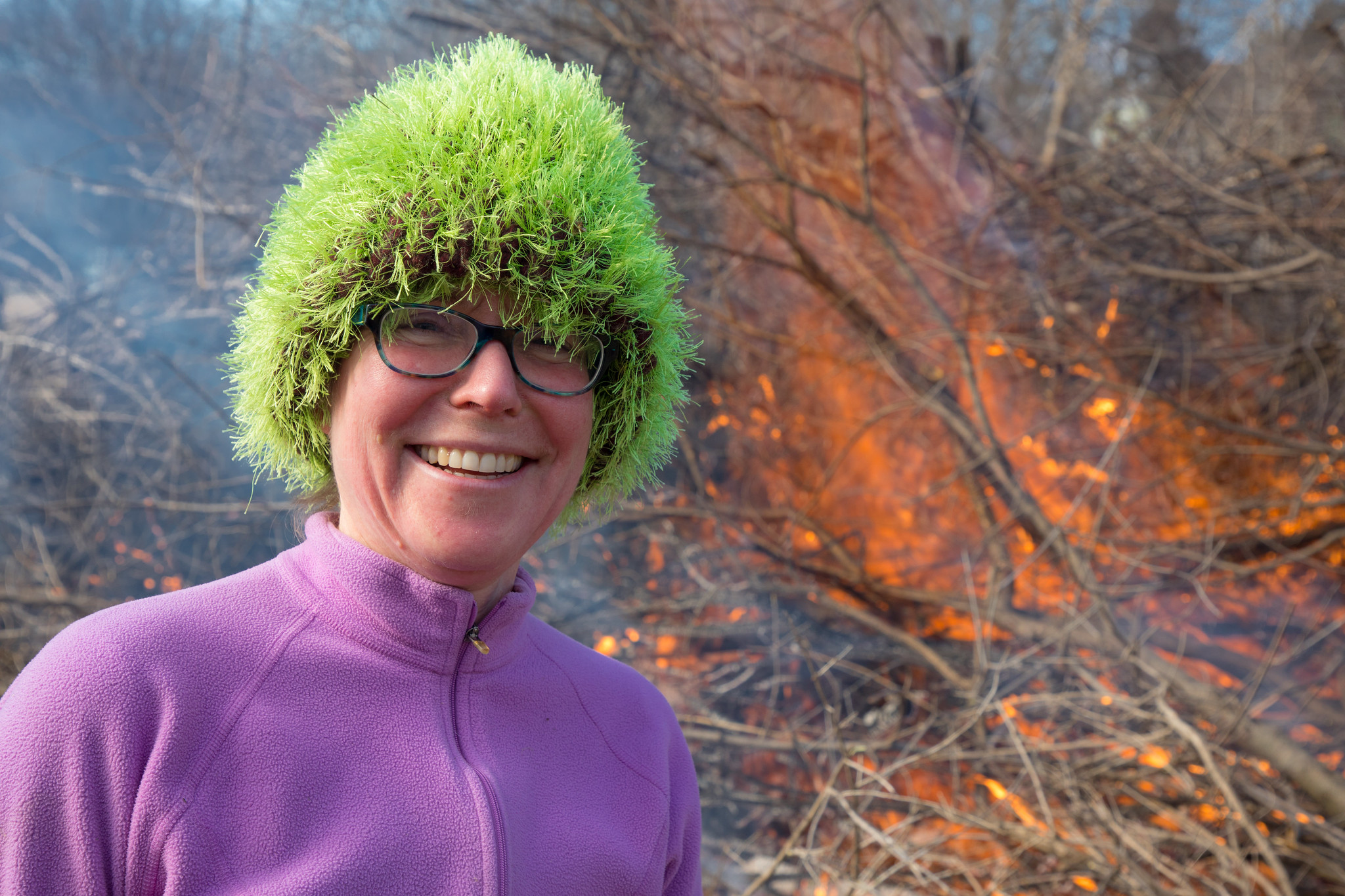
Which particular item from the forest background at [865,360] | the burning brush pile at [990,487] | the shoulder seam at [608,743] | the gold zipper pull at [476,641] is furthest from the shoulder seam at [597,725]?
the forest background at [865,360]

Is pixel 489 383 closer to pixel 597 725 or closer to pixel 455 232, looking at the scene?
pixel 455 232

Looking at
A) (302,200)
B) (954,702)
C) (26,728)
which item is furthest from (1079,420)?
Answer: (26,728)

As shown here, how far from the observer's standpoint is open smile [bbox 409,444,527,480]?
114 centimetres

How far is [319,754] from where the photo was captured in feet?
3.36

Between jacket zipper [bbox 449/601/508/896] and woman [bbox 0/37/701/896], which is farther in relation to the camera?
jacket zipper [bbox 449/601/508/896]

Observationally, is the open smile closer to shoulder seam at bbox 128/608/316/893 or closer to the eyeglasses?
the eyeglasses

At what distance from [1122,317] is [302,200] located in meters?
4.66

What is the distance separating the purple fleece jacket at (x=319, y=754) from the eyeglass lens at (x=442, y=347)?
246 millimetres

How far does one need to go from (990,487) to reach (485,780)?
3.68 m

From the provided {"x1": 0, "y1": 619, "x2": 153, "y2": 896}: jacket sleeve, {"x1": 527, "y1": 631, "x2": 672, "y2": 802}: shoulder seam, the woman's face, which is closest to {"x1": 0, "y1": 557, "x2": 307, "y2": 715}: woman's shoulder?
{"x1": 0, "y1": 619, "x2": 153, "y2": 896}: jacket sleeve

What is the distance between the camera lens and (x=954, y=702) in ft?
13.3

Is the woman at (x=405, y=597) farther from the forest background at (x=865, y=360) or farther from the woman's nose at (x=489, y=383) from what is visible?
the forest background at (x=865, y=360)

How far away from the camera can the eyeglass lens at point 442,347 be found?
3.67 ft

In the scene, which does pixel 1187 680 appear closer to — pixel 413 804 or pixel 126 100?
pixel 413 804
